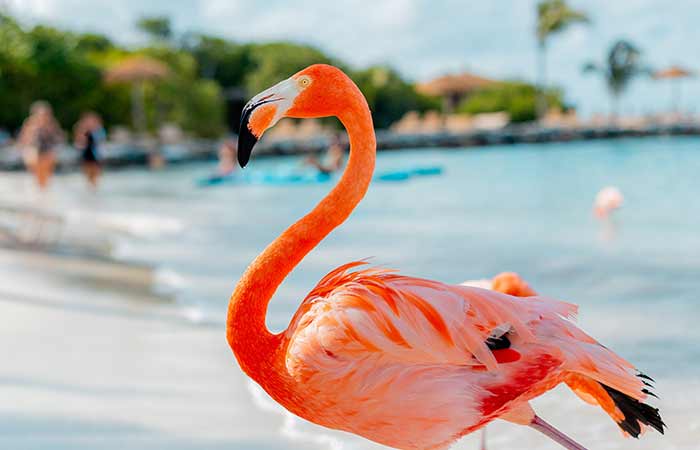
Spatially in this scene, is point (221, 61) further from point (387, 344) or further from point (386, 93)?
point (387, 344)

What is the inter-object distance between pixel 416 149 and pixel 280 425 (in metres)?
40.3

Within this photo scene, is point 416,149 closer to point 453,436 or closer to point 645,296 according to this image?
point 645,296

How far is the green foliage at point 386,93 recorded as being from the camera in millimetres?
52344

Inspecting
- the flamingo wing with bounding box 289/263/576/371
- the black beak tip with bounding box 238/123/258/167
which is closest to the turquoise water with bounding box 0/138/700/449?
the flamingo wing with bounding box 289/263/576/371

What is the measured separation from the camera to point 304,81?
262 centimetres

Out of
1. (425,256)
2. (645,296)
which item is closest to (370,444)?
(645,296)

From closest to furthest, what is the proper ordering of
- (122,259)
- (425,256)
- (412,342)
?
(412,342), (122,259), (425,256)

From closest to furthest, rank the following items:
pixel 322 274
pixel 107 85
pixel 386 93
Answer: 1. pixel 322 274
2. pixel 107 85
3. pixel 386 93

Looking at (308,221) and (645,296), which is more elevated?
(308,221)

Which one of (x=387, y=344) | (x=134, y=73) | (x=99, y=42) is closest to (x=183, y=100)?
(x=134, y=73)

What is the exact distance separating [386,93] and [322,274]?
4644 centimetres

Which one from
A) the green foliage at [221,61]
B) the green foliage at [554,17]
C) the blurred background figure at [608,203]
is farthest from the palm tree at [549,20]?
the blurred background figure at [608,203]

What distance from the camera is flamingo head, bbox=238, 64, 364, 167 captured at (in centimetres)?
249

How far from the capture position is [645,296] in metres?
6.98
